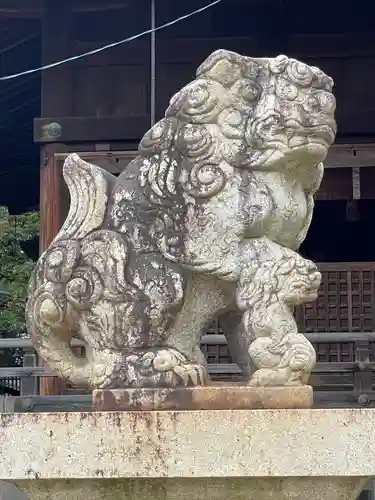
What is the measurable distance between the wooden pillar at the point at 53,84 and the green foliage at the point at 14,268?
450cm

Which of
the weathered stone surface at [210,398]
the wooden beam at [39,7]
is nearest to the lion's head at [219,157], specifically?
the weathered stone surface at [210,398]

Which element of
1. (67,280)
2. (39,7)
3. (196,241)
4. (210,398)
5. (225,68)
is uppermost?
(39,7)

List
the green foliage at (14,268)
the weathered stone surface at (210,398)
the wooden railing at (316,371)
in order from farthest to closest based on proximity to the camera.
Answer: the green foliage at (14,268)
the wooden railing at (316,371)
the weathered stone surface at (210,398)

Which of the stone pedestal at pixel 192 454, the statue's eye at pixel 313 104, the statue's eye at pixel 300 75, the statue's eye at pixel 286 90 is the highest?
the statue's eye at pixel 300 75

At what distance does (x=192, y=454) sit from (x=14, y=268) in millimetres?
10944

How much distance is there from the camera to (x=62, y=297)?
229 centimetres

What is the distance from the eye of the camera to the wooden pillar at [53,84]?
598 cm

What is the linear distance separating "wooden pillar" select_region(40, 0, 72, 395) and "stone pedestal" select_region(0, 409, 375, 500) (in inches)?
156

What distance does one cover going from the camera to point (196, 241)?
89.0 inches

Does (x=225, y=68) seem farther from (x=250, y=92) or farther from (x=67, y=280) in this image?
(x=67, y=280)

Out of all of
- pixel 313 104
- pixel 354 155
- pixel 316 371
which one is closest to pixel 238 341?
pixel 313 104

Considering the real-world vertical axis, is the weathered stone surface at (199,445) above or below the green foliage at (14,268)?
below

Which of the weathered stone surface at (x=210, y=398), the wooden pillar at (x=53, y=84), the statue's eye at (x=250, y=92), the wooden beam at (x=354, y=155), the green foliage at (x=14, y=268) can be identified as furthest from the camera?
the green foliage at (x=14, y=268)

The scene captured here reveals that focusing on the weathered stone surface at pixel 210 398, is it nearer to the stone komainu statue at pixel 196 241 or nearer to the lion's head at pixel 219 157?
the stone komainu statue at pixel 196 241
